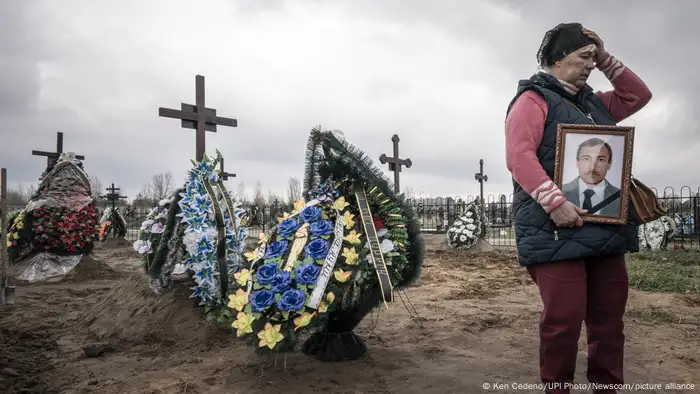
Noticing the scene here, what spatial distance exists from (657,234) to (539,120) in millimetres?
11135

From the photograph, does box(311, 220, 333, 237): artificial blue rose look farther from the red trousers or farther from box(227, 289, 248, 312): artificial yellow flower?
the red trousers

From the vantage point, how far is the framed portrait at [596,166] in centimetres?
218

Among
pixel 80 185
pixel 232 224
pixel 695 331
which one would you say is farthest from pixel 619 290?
pixel 80 185

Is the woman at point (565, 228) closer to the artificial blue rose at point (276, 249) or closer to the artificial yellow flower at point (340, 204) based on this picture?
the artificial yellow flower at point (340, 204)

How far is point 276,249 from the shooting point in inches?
122

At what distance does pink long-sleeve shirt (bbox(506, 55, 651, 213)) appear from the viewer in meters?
2.08

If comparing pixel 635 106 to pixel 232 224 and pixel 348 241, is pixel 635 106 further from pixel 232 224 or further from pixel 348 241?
pixel 232 224

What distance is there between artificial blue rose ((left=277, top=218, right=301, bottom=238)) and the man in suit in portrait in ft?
5.77

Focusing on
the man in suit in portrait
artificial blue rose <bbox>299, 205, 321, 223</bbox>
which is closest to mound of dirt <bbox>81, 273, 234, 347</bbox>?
artificial blue rose <bbox>299, 205, 321, 223</bbox>

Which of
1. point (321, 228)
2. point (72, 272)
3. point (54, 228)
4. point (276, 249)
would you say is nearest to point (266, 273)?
point (276, 249)

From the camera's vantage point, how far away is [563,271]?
2.12 metres

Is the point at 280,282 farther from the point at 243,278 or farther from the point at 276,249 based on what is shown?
the point at 243,278

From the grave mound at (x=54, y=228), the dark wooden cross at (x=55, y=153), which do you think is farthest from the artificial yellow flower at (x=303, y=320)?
the dark wooden cross at (x=55, y=153)

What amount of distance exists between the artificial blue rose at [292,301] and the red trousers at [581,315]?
4.45 feet
